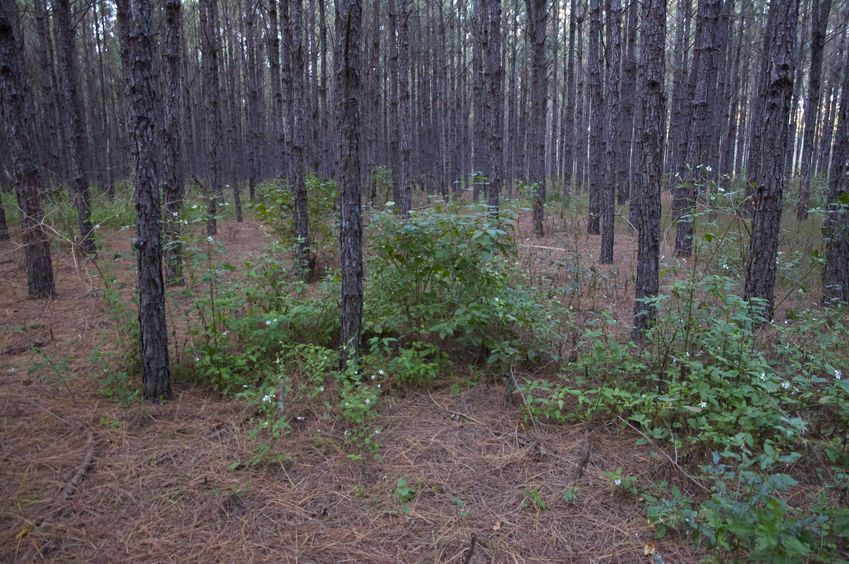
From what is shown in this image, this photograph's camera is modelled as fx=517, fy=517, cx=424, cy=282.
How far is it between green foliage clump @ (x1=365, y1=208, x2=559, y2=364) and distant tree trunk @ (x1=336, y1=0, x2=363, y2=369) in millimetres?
266

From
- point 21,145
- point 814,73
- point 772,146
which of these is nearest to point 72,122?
point 21,145

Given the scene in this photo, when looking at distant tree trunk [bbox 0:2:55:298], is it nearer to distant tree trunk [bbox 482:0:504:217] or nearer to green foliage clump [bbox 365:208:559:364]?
green foliage clump [bbox 365:208:559:364]

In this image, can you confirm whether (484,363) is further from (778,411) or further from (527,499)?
(778,411)

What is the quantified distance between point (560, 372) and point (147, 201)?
3.49 meters

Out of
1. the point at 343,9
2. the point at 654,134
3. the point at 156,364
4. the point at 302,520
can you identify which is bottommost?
the point at 302,520

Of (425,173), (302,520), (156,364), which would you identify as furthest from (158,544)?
(425,173)

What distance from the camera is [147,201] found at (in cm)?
376

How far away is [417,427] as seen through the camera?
3.80 m

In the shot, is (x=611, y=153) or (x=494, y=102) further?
(x=611, y=153)

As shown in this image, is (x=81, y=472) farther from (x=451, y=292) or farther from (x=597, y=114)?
(x=597, y=114)

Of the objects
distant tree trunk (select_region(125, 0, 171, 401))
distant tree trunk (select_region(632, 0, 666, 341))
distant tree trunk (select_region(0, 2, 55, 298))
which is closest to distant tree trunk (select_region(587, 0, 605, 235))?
distant tree trunk (select_region(632, 0, 666, 341))

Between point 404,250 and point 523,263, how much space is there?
176 inches

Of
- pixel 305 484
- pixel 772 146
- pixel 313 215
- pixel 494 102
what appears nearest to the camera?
pixel 305 484

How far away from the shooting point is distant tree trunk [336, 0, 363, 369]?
3.91 m
